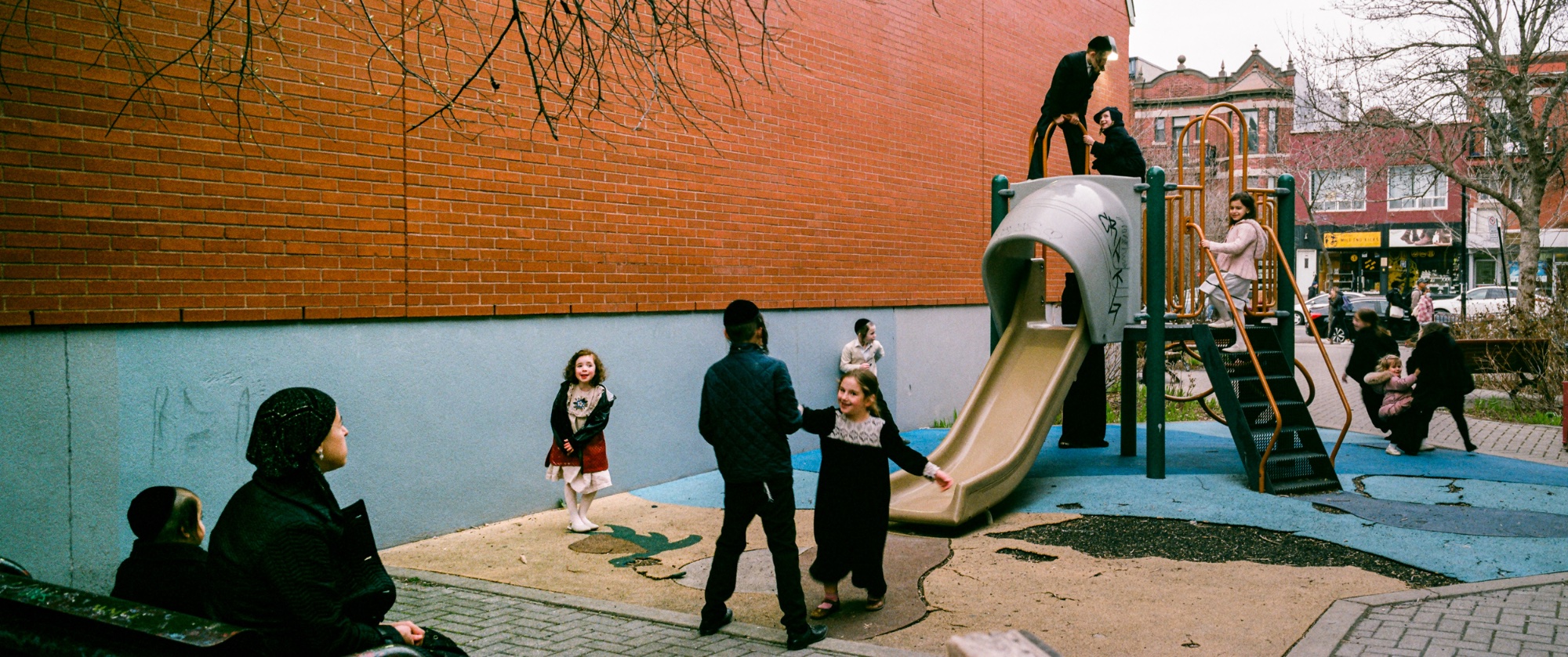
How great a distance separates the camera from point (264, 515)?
2.76 meters

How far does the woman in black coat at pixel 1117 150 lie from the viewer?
10195 mm

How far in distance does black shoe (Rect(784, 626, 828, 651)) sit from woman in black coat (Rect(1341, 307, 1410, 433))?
8732mm

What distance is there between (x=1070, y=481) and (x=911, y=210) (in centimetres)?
472

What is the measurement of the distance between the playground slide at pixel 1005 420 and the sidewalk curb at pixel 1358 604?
2590 millimetres

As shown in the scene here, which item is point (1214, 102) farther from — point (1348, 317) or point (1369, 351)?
point (1369, 351)

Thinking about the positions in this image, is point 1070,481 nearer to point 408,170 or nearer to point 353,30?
point 408,170

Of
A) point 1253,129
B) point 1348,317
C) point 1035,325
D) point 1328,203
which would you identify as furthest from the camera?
point 1328,203

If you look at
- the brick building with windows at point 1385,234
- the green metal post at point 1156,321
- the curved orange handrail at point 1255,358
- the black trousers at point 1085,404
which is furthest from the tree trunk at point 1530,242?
the brick building with windows at point 1385,234

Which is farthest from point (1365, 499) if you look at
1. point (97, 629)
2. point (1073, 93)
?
point (97, 629)

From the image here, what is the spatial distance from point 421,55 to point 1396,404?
32.0 ft

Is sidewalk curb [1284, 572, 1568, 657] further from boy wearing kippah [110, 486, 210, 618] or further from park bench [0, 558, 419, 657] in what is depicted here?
boy wearing kippah [110, 486, 210, 618]

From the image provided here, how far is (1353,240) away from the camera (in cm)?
4897

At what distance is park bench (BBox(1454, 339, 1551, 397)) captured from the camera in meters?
14.5

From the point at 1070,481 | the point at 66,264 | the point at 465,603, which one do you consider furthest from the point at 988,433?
the point at 66,264
